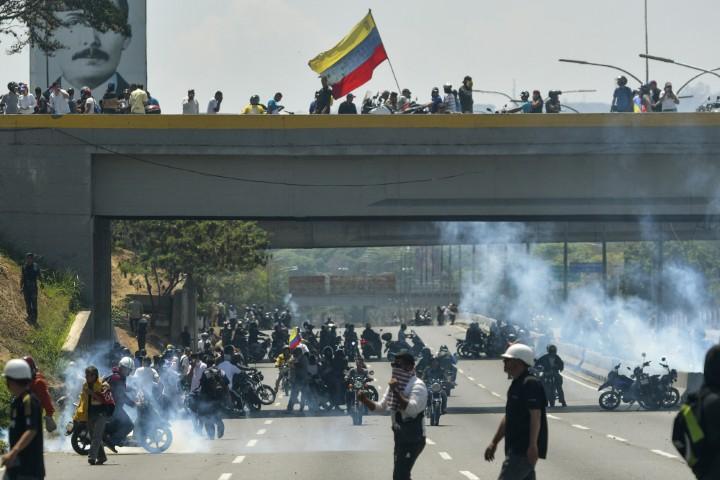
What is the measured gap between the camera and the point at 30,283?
33.3 metres

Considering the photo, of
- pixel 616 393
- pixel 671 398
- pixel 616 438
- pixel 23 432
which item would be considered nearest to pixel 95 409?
pixel 616 438

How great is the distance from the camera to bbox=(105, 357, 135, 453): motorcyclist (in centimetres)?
2228

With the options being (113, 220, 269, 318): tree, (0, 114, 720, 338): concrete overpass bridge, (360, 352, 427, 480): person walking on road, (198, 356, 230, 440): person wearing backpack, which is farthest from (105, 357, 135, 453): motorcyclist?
(113, 220, 269, 318): tree

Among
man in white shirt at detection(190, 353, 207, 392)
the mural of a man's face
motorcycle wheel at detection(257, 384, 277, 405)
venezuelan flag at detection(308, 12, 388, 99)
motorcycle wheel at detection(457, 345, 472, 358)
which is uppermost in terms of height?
the mural of a man's face

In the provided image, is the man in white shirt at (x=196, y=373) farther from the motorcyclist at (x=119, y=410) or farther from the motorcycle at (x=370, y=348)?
the motorcycle at (x=370, y=348)

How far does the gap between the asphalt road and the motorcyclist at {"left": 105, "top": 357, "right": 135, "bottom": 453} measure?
1.05ft

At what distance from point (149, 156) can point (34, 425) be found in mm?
26928

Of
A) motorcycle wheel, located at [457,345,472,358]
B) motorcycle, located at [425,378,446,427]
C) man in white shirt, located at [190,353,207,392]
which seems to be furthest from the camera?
motorcycle wheel, located at [457,345,472,358]

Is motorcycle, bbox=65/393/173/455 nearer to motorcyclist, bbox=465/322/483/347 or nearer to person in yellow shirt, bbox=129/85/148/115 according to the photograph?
person in yellow shirt, bbox=129/85/148/115

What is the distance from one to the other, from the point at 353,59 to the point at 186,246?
24284 millimetres

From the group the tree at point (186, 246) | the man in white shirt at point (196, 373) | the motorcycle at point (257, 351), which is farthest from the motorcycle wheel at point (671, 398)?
the tree at point (186, 246)

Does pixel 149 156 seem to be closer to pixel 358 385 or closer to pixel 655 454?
pixel 358 385

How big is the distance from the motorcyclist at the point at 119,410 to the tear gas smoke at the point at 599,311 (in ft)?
106

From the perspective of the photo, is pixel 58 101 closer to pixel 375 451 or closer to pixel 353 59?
pixel 353 59
